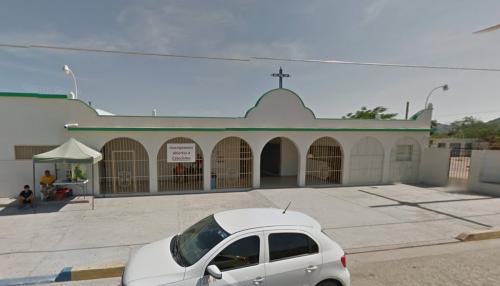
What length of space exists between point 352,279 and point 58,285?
508cm

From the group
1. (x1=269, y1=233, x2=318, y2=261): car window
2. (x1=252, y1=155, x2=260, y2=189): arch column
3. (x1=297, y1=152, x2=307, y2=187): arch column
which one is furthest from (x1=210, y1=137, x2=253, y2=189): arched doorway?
(x1=269, y1=233, x2=318, y2=261): car window

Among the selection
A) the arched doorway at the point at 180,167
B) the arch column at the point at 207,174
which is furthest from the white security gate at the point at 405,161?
the arched doorway at the point at 180,167

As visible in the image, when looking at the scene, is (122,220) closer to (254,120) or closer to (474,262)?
(254,120)

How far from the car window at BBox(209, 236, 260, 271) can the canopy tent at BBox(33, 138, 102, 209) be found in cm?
775

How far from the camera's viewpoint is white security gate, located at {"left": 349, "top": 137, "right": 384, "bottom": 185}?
44.7 ft

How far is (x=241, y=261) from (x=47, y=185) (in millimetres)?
9930

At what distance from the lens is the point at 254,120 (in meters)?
12.0

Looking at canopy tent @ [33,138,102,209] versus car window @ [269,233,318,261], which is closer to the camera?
car window @ [269,233,318,261]

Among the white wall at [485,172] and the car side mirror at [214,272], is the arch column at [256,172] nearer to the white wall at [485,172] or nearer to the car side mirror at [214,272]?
the car side mirror at [214,272]

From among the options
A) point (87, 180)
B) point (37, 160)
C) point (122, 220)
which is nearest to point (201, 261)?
point (122, 220)

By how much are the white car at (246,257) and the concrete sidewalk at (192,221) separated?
2.44m

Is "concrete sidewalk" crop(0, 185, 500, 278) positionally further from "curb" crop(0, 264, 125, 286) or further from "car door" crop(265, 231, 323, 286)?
"car door" crop(265, 231, 323, 286)

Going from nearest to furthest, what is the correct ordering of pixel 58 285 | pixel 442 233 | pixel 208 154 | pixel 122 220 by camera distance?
pixel 58 285 → pixel 442 233 → pixel 122 220 → pixel 208 154

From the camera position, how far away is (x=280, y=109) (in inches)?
484
